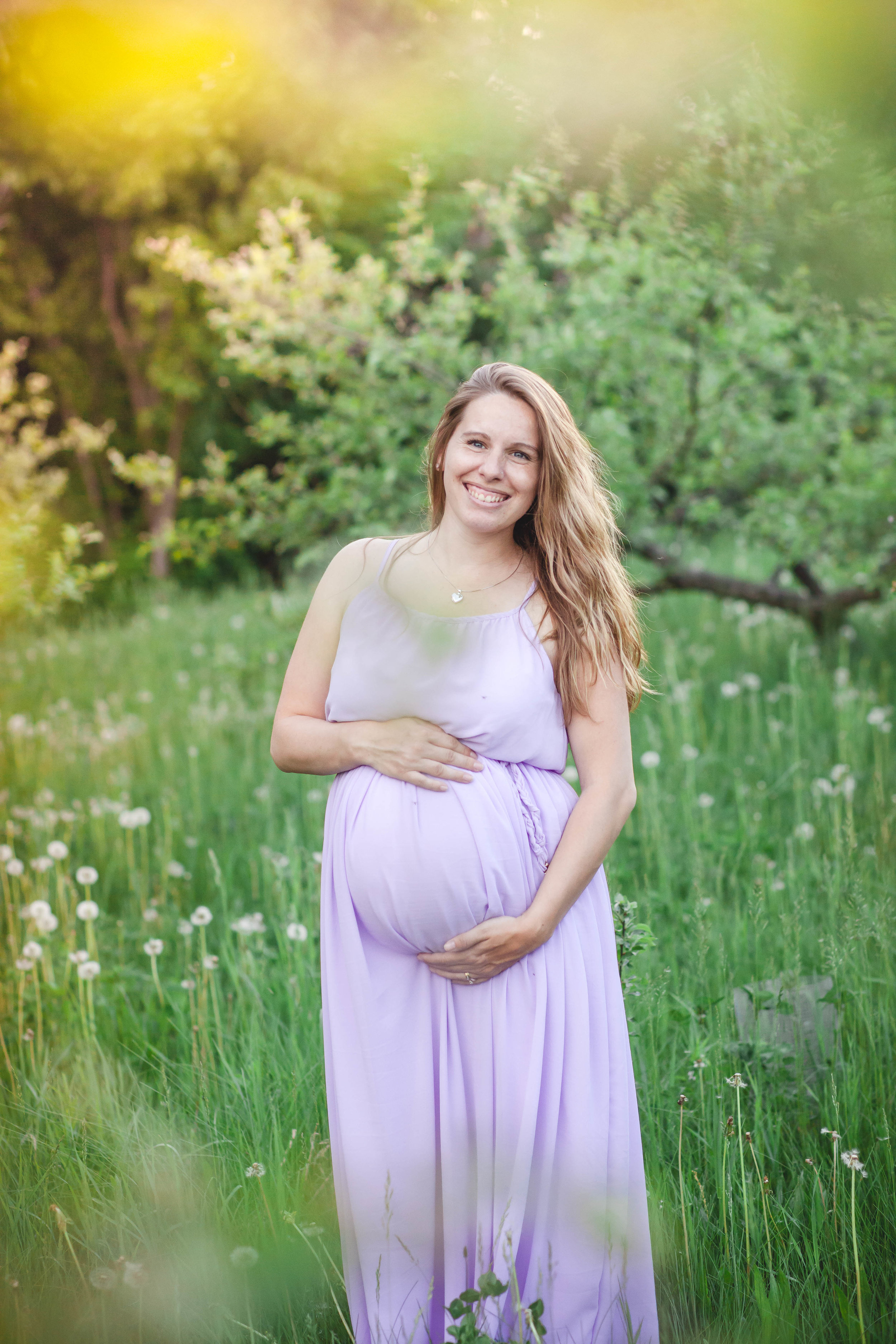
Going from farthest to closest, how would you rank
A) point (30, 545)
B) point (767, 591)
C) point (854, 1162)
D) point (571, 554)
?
1. point (767, 591)
2. point (30, 545)
3. point (571, 554)
4. point (854, 1162)

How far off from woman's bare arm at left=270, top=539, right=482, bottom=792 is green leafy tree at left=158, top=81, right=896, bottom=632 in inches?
105

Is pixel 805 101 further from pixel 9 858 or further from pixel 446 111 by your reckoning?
pixel 9 858

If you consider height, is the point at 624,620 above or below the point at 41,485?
below

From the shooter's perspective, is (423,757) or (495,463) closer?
(423,757)

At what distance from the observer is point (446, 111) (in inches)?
52.3

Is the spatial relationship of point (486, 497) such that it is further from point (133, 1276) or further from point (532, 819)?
point (133, 1276)

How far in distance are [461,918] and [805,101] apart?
1325 millimetres

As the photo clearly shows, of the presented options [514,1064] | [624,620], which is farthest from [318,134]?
[514,1064]

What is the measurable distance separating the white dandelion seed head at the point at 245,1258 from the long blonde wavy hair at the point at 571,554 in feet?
3.49

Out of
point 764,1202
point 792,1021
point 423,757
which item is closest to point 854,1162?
point 764,1202

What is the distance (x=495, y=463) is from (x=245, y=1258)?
1.41 meters

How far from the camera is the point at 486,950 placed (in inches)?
67.4

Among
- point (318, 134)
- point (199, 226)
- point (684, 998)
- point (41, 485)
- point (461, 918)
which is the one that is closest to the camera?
point (461, 918)

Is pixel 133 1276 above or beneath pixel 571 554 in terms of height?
beneath
